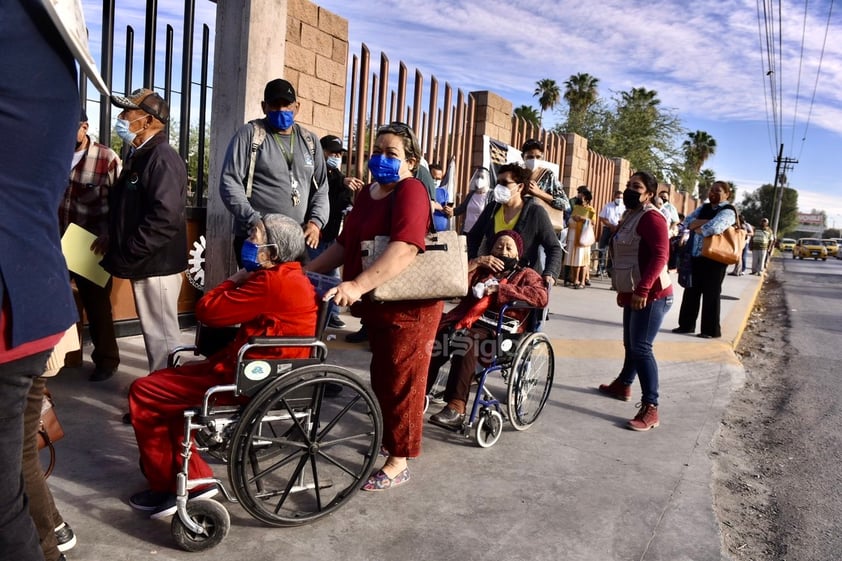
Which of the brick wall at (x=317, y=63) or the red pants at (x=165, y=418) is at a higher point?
the brick wall at (x=317, y=63)

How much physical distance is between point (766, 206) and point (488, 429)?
80.4m

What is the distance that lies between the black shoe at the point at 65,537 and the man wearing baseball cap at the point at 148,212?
1.62 metres

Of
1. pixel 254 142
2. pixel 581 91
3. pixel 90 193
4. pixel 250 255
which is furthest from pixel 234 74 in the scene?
pixel 581 91

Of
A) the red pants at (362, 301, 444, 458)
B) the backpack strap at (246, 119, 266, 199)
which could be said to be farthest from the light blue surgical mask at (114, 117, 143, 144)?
the red pants at (362, 301, 444, 458)

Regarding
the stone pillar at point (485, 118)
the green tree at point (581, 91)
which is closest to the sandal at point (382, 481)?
the stone pillar at point (485, 118)

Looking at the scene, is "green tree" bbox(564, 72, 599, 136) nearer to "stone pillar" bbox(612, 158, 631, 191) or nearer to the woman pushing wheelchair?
"stone pillar" bbox(612, 158, 631, 191)

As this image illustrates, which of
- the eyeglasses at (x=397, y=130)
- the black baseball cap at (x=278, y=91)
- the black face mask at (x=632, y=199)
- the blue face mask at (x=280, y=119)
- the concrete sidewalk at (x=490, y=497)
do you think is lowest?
the concrete sidewalk at (x=490, y=497)

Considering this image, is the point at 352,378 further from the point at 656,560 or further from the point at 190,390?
the point at 656,560

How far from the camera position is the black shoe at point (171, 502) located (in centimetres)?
256

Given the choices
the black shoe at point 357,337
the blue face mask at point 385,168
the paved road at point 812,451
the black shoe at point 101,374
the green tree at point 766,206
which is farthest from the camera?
the green tree at point 766,206

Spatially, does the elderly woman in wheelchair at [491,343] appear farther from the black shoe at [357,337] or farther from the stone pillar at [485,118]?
the stone pillar at [485,118]

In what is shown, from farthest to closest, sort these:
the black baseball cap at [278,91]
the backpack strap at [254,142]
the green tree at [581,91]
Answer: the green tree at [581,91]
the backpack strap at [254,142]
the black baseball cap at [278,91]

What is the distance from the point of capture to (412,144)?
124 inches

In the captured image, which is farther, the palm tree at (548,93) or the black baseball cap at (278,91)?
the palm tree at (548,93)
